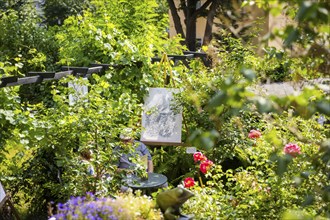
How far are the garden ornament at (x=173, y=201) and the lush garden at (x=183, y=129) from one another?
279mm

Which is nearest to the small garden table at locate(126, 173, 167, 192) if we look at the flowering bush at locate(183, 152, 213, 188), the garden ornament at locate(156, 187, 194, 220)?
the flowering bush at locate(183, 152, 213, 188)

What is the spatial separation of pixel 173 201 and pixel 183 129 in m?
4.13

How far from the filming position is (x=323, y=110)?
186cm

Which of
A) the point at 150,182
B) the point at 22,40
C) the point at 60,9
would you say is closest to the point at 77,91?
the point at 150,182

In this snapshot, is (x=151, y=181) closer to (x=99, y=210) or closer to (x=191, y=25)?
(x=99, y=210)

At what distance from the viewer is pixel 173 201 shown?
3316mm

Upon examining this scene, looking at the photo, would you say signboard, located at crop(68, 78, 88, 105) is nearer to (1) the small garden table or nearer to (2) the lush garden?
(2) the lush garden

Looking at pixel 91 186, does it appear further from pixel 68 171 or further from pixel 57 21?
pixel 57 21

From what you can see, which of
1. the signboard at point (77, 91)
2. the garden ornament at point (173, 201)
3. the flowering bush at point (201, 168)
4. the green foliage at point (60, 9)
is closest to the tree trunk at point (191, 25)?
the green foliage at point (60, 9)

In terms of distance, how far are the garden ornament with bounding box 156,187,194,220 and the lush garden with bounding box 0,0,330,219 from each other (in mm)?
279

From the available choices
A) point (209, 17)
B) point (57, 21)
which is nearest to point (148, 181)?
point (209, 17)

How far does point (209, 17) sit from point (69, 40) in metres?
8.57

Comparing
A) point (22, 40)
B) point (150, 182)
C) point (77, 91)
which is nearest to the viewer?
→ point (77, 91)

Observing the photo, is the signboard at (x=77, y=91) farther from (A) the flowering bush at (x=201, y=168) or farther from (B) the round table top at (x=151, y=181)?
(A) the flowering bush at (x=201, y=168)
